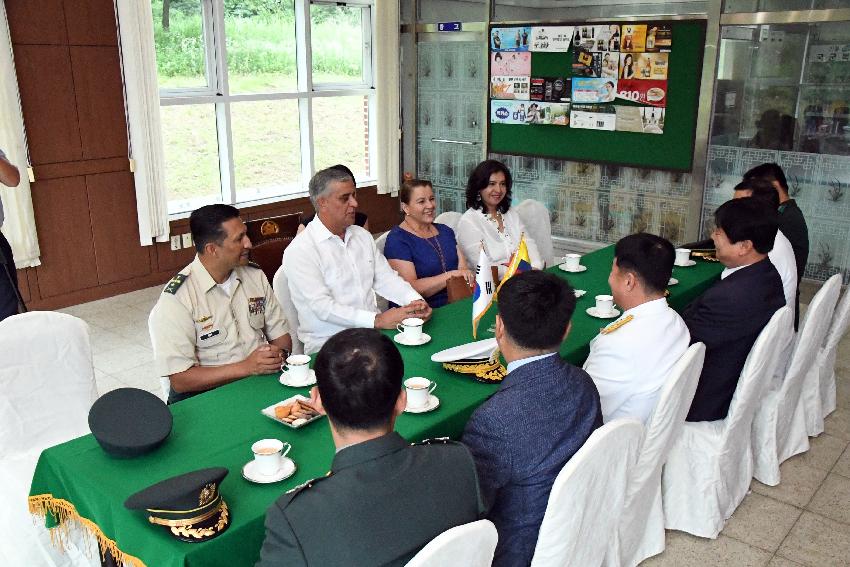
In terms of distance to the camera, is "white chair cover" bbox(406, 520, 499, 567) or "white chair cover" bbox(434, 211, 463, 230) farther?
"white chair cover" bbox(434, 211, 463, 230)

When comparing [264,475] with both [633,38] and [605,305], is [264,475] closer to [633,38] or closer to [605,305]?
[605,305]

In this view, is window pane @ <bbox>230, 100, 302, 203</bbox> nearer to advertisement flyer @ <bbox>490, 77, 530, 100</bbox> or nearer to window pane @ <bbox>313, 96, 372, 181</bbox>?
window pane @ <bbox>313, 96, 372, 181</bbox>

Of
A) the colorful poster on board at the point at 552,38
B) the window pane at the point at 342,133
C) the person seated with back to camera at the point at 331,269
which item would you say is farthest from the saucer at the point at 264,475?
the window pane at the point at 342,133

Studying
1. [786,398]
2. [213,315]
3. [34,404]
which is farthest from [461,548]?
[786,398]

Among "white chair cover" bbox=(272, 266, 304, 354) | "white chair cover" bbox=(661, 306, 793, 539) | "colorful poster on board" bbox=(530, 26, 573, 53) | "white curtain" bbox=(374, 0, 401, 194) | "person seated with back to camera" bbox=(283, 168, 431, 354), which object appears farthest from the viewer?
"white curtain" bbox=(374, 0, 401, 194)

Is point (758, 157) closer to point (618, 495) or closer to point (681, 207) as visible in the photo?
point (681, 207)

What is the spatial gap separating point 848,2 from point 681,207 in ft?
5.97

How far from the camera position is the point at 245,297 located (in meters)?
2.98

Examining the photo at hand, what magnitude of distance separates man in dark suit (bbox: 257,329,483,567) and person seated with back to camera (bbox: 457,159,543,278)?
9.26ft

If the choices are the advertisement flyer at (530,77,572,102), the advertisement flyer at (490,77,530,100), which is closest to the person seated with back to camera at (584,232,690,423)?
the advertisement flyer at (530,77,572,102)

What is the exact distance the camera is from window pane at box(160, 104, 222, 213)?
6.32m

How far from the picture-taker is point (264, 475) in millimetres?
1908

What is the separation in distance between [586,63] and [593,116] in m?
0.44

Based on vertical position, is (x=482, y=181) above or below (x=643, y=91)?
below
